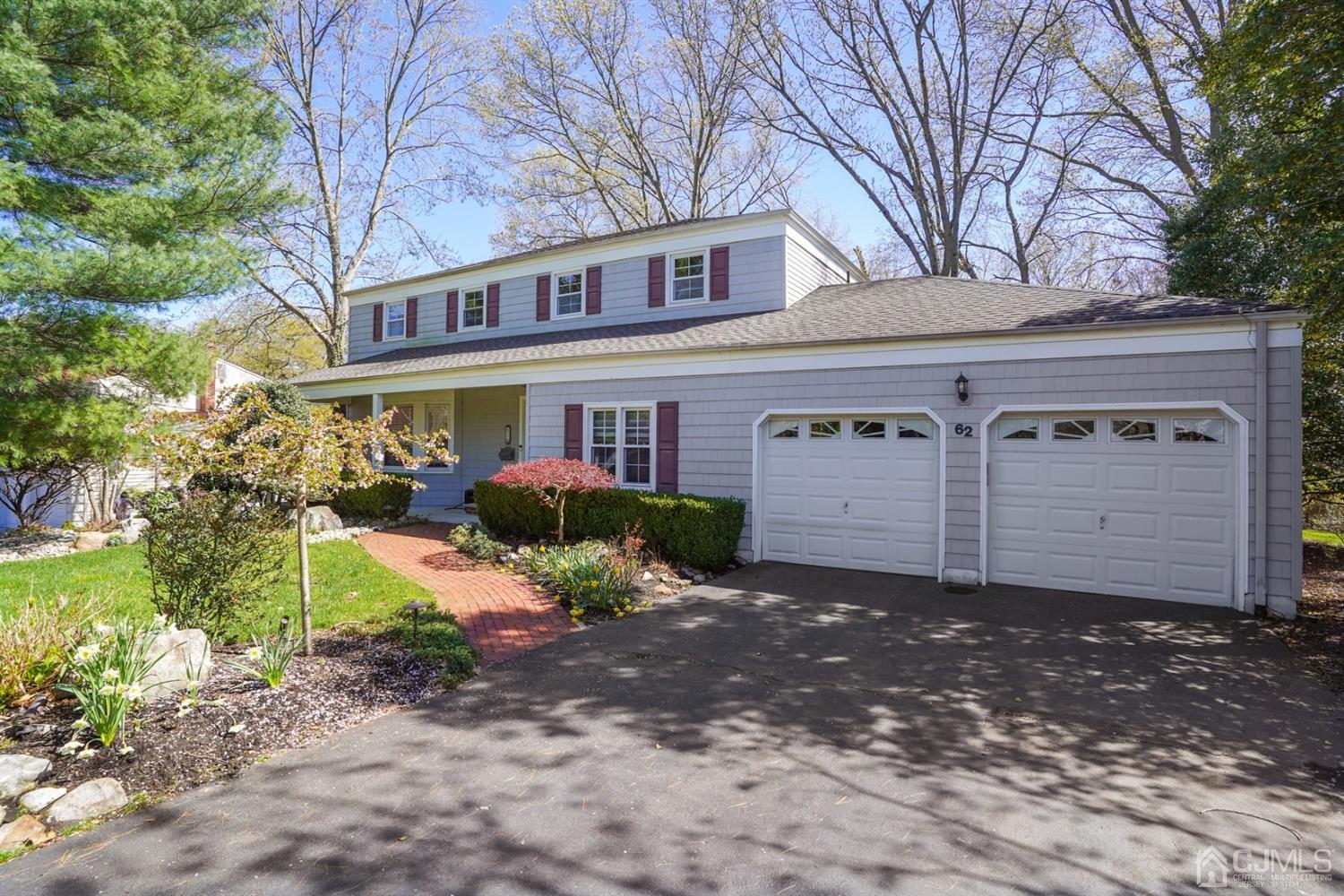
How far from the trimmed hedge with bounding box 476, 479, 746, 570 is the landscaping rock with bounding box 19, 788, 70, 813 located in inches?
268

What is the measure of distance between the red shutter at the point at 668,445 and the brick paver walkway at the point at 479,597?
10.0 feet

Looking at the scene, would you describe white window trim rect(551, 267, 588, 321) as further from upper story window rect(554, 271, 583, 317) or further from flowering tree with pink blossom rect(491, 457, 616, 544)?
flowering tree with pink blossom rect(491, 457, 616, 544)

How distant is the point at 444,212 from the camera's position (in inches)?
963

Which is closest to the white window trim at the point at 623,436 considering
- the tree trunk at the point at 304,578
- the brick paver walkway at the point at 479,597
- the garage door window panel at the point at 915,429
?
the brick paver walkway at the point at 479,597

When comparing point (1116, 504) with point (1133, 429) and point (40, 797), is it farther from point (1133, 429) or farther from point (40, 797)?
point (40, 797)

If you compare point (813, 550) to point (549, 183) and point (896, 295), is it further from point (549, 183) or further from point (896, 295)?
point (549, 183)

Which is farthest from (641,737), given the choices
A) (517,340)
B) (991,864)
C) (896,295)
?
(517,340)

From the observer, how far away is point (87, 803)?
3213 millimetres

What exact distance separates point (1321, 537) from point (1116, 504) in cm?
1152

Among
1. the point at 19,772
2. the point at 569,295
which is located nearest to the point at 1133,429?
the point at 19,772

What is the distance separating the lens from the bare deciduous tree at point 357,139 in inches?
869

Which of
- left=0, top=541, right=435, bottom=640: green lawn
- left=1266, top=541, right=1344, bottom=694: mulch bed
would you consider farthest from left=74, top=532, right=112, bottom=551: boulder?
left=1266, top=541, right=1344, bottom=694: mulch bed

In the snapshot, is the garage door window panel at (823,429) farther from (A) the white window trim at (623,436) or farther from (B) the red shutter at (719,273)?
(B) the red shutter at (719,273)

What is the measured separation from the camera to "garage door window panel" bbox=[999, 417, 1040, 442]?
8211mm
